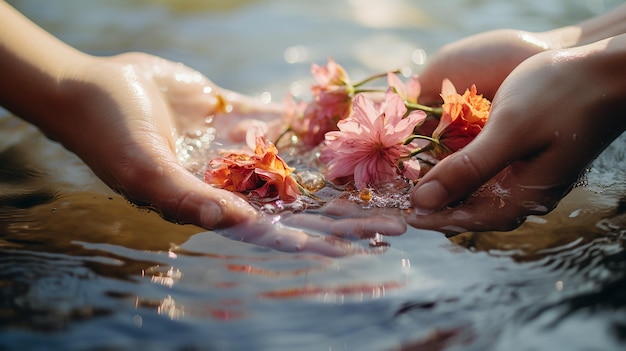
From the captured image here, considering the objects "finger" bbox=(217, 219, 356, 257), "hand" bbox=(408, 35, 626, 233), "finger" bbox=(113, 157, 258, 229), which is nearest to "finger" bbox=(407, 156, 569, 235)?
"hand" bbox=(408, 35, 626, 233)

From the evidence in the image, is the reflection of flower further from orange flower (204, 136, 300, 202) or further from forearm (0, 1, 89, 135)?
forearm (0, 1, 89, 135)

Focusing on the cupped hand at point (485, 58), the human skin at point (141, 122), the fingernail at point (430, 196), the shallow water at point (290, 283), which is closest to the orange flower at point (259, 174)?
the human skin at point (141, 122)

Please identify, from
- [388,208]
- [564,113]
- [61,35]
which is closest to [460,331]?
[388,208]

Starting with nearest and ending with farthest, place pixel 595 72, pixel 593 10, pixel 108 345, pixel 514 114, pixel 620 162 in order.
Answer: pixel 108 345 < pixel 514 114 < pixel 595 72 < pixel 620 162 < pixel 593 10

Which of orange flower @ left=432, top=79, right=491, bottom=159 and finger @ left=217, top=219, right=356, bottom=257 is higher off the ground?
orange flower @ left=432, top=79, right=491, bottom=159

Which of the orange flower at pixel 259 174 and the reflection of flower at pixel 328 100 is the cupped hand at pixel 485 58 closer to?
the reflection of flower at pixel 328 100

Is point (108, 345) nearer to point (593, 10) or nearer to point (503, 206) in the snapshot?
point (503, 206)
